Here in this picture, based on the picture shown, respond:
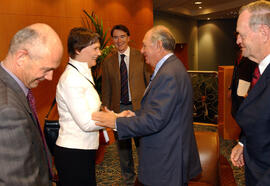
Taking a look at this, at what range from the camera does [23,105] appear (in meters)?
1.13

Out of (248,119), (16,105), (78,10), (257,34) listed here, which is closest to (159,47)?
(257,34)

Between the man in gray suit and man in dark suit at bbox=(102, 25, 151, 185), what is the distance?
191 centimetres

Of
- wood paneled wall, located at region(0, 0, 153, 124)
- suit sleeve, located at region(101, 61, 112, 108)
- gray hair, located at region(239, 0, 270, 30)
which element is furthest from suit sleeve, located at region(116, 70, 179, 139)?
suit sleeve, located at region(101, 61, 112, 108)

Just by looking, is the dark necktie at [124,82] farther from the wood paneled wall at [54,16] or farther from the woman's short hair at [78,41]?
the woman's short hair at [78,41]

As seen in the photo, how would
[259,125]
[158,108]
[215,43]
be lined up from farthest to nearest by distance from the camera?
[215,43] < [158,108] < [259,125]

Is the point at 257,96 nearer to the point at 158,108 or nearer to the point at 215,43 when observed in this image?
the point at 158,108

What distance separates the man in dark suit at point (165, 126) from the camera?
1.86 m

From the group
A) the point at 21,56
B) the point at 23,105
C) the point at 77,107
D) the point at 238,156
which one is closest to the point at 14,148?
the point at 23,105

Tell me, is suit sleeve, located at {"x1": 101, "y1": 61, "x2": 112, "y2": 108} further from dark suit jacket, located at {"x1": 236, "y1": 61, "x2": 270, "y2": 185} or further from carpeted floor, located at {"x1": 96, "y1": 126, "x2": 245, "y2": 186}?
dark suit jacket, located at {"x1": 236, "y1": 61, "x2": 270, "y2": 185}

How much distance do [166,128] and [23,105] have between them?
1.09 metres

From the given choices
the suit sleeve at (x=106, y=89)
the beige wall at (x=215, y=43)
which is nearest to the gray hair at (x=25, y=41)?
the suit sleeve at (x=106, y=89)

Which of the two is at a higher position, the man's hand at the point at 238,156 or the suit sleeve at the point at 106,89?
the suit sleeve at the point at 106,89

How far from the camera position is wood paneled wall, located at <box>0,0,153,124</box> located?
157 inches

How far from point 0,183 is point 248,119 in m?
1.29
